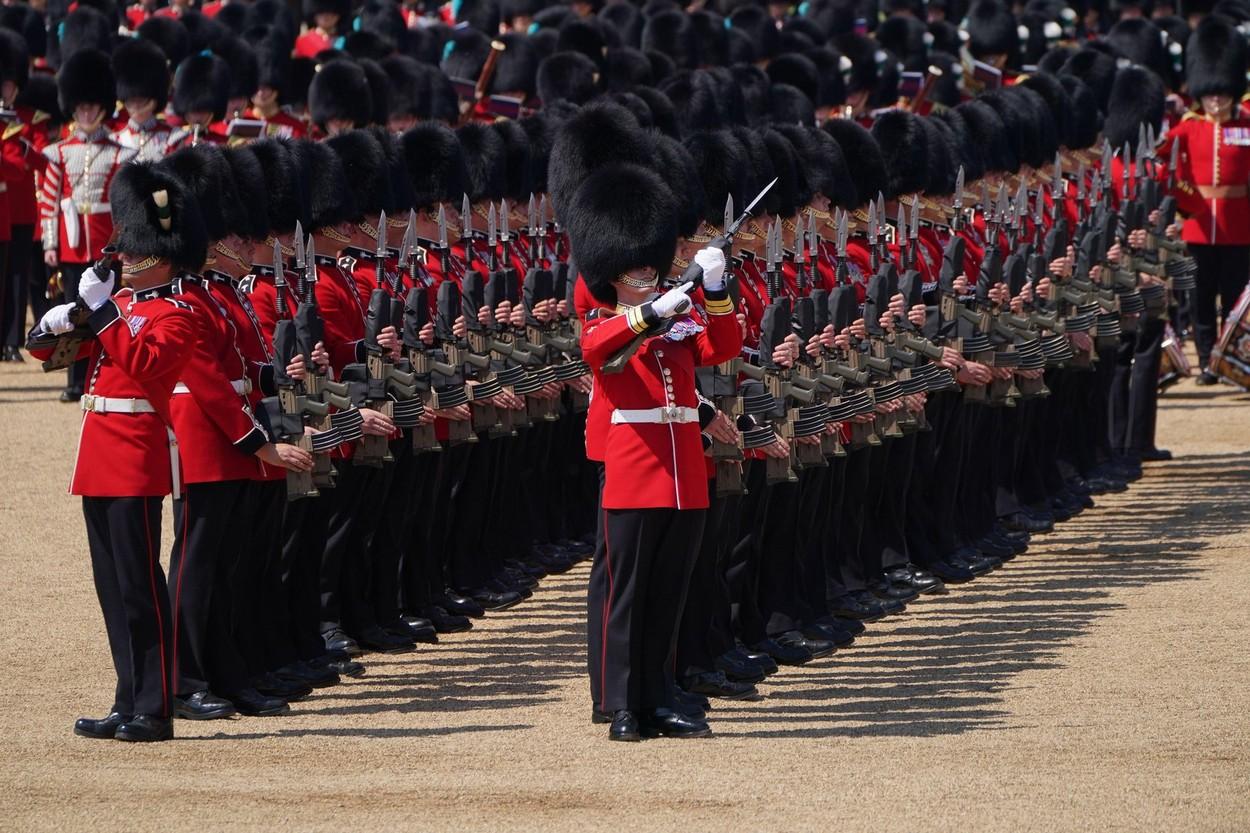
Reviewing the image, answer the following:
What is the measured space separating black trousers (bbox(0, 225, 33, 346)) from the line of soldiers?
3744 mm

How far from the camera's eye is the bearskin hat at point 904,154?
8.91 metres

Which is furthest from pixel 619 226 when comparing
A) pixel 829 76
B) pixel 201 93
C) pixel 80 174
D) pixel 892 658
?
pixel 829 76

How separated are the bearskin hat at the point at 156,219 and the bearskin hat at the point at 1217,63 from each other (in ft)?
25.8

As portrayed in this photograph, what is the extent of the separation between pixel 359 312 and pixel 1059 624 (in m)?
2.12

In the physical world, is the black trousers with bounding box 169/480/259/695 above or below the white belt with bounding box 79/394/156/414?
below

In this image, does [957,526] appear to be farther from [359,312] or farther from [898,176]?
[359,312]

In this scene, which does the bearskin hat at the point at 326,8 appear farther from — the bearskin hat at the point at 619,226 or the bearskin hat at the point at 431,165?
the bearskin hat at the point at 619,226

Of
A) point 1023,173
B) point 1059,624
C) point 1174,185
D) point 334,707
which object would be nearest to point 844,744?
point 334,707

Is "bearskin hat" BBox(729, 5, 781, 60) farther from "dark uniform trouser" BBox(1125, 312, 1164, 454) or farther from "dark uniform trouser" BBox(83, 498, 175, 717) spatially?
"dark uniform trouser" BBox(83, 498, 175, 717)

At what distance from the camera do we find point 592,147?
23.5ft

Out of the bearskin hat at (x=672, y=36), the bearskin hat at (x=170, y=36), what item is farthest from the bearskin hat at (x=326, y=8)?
the bearskin hat at (x=170, y=36)

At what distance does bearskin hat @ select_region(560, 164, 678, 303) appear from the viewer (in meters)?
6.21

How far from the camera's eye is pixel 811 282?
7.71 meters

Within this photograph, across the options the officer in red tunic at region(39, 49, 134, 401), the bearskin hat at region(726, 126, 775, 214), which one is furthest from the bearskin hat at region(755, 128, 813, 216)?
the officer in red tunic at region(39, 49, 134, 401)
